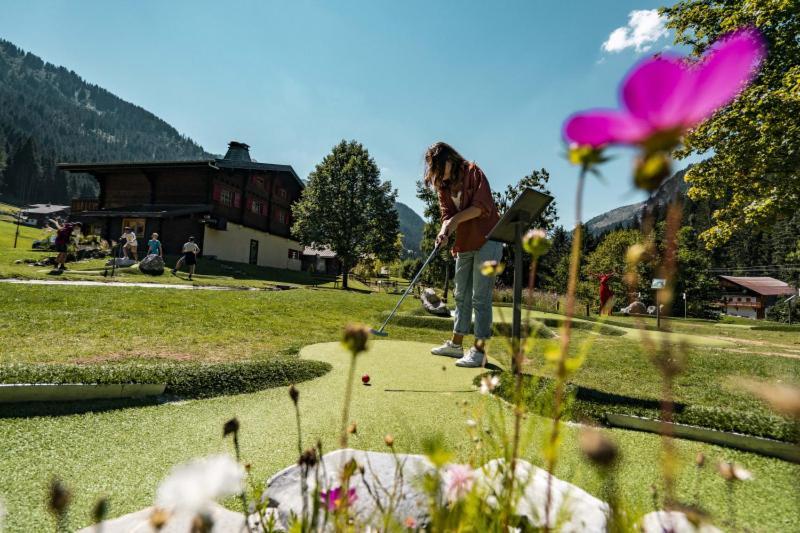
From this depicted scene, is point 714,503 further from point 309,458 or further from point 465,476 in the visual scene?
point 309,458

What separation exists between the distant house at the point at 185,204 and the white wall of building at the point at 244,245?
7 cm

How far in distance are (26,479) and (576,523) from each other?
6.61 feet

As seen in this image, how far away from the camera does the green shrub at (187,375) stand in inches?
105

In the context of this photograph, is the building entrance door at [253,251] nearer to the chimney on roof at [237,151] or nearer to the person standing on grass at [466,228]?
the chimney on roof at [237,151]

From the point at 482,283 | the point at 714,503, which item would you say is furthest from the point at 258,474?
the point at 482,283

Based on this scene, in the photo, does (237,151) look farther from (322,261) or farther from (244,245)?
(322,261)

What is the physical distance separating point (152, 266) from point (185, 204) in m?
11.3

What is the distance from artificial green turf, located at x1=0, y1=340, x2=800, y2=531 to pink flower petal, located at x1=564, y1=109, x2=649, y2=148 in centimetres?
105

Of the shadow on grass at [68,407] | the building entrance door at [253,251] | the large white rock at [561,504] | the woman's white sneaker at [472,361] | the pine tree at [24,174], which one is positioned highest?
the pine tree at [24,174]

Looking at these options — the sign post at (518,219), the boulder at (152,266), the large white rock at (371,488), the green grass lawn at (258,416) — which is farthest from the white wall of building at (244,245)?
the large white rock at (371,488)

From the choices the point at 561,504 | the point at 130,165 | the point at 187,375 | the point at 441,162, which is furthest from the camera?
the point at 130,165

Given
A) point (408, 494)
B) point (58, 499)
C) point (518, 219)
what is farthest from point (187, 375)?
point (518, 219)

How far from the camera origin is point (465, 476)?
3.21ft

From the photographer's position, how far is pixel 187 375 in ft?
9.87
